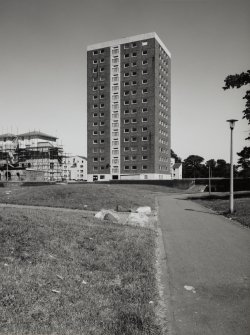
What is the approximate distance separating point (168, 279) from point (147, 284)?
82 cm

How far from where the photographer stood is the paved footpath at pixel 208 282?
514 cm

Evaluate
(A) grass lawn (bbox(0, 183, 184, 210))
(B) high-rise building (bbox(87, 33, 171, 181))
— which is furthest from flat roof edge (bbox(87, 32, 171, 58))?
(A) grass lawn (bbox(0, 183, 184, 210))

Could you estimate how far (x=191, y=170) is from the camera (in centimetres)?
14988

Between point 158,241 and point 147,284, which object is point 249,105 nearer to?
point 158,241

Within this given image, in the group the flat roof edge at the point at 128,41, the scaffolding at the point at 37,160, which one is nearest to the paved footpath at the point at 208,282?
the scaffolding at the point at 37,160

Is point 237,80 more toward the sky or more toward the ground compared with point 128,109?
more toward the ground

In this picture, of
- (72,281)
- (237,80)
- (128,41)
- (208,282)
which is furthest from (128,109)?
(72,281)

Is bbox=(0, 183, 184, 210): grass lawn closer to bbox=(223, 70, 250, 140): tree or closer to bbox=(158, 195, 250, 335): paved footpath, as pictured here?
bbox=(223, 70, 250, 140): tree

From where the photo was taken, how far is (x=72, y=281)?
6.59 meters

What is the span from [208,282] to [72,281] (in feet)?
8.88

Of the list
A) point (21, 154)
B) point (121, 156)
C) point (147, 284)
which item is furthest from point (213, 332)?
point (21, 154)

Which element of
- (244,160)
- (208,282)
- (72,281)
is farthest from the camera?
(244,160)

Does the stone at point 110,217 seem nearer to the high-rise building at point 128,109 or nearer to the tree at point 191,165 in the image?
the high-rise building at point 128,109

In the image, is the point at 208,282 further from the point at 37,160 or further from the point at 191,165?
the point at 191,165
